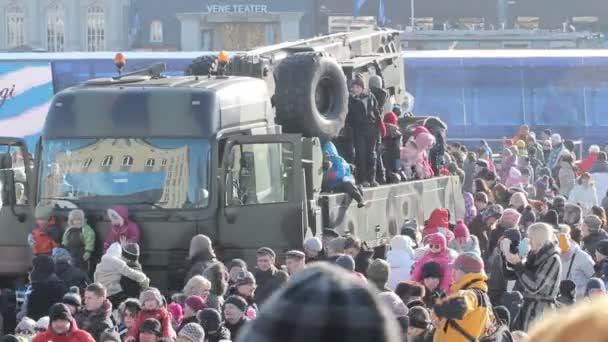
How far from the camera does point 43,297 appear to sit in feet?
37.8

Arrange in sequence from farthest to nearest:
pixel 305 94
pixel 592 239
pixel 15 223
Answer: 1. pixel 305 94
2. pixel 592 239
3. pixel 15 223

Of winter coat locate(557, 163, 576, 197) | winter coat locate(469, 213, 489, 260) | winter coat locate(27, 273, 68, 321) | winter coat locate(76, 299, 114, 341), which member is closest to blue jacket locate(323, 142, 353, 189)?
winter coat locate(469, 213, 489, 260)

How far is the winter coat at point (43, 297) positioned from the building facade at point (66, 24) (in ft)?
177

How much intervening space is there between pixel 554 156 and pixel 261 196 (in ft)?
47.5

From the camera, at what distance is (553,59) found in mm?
38375

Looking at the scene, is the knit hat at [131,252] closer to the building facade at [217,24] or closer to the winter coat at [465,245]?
the winter coat at [465,245]

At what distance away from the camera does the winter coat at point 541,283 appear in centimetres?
1116

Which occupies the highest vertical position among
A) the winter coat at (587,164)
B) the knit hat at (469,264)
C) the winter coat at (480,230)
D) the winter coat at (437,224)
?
the knit hat at (469,264)

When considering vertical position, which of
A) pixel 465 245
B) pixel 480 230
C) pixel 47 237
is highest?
pixel 47 237

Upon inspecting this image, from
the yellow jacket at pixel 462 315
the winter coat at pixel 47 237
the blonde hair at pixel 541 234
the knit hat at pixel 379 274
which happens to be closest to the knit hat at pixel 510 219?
the blonde hair at pixel 541 234

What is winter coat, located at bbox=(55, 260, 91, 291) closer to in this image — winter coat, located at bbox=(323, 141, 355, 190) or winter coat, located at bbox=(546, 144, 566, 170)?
winter coat, located at bbox=(323, 141, 355, 190)

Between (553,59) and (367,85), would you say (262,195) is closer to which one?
(367,85)

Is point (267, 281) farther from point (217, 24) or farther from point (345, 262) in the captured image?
point (217, 24)

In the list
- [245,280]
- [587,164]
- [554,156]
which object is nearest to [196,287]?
[245,280]
